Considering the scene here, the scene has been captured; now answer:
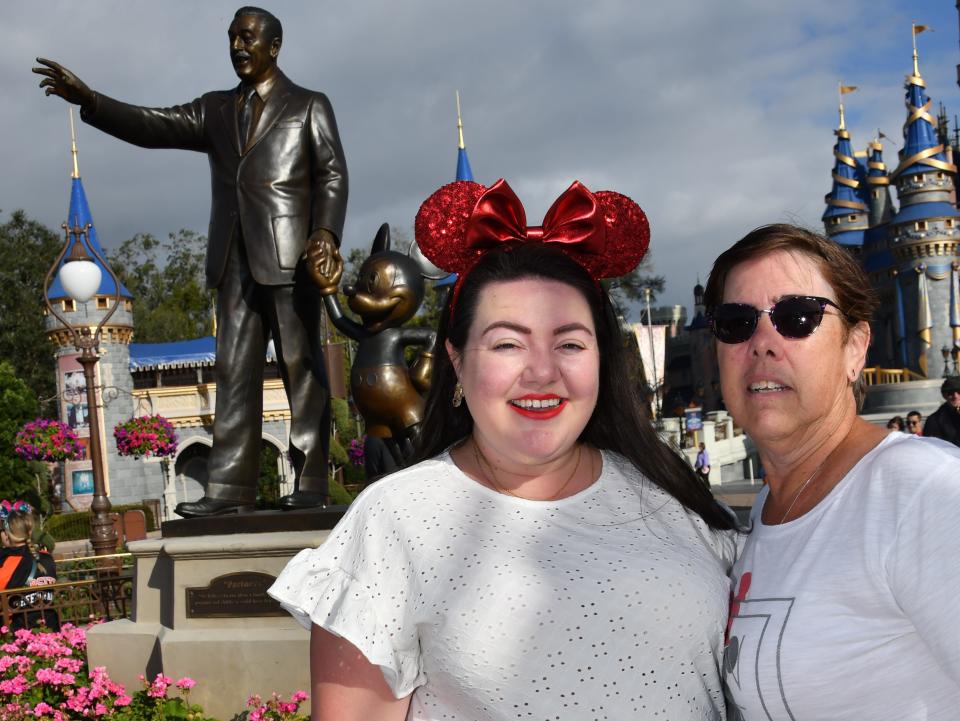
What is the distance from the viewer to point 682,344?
Result: 6912cm

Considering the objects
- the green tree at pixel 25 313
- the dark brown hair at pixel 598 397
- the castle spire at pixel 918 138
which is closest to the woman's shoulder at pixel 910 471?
the dark brown hair at pixel 598 397

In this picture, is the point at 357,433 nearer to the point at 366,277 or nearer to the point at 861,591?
the point at 366,277

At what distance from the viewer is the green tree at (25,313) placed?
42.0 meters

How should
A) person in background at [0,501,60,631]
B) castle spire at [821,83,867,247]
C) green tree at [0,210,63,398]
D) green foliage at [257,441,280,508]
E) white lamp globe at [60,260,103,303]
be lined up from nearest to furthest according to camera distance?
person in background at [0,501,60,631], white lamp globe at [60,260,103,303], green foliage at [257,441,280,508], green tree at [0,210,63,398], castle spire at [821,83,867,247]

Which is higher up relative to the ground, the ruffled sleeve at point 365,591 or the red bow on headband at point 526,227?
the red bow on headband at point 526,227

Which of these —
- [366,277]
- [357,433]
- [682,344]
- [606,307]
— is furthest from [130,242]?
[606,307]

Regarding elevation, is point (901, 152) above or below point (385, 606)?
above

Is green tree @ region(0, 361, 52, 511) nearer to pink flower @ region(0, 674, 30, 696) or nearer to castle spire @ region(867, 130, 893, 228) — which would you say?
pink flower @ region(0, 674, 30, 696)

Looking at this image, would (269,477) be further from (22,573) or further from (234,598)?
(234,598)

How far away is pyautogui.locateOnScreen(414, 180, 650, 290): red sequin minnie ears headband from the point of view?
226 cm

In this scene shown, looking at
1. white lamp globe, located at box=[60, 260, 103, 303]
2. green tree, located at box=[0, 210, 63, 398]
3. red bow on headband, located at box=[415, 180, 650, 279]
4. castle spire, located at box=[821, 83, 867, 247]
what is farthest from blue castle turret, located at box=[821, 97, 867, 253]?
red bow on headband, located at box=[415, 180, 650, 279]

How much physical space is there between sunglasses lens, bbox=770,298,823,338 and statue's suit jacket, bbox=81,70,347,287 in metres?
3.67

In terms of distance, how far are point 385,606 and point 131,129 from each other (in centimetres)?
423

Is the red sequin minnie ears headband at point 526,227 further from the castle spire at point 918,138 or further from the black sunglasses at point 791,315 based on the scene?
the castle spire at point 918,138
